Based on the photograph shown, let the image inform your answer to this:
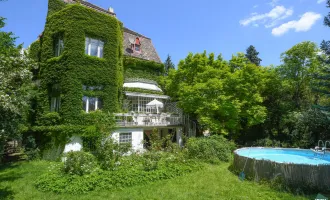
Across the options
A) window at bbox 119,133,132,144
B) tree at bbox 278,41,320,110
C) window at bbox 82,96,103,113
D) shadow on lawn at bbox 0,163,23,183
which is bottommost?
shadow on lawn at bbox 0,163,23,183

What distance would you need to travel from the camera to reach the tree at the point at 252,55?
148 feet

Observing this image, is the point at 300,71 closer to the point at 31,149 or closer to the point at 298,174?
the point at 298,174

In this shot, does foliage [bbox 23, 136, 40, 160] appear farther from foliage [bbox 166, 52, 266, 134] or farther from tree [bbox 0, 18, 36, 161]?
foliage [bbox 166, 52, 266, 134]

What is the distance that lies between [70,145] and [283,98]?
2302 centimetres

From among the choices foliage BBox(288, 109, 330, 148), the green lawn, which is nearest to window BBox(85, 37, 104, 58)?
the green lawn

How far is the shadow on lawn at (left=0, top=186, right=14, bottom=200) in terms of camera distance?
895cm

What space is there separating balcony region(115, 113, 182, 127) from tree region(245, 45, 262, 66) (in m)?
30.9

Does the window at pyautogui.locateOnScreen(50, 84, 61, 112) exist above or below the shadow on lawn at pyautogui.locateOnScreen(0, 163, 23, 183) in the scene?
above

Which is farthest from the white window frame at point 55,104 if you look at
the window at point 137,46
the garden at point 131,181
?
the window at point 137,46

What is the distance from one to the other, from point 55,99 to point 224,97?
1579 centimetres

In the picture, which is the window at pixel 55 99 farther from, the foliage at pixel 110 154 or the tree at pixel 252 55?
the tree at pixel 252 55

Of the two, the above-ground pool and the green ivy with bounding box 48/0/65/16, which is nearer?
the above-ground pool

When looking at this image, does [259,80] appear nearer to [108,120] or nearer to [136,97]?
[136,97]

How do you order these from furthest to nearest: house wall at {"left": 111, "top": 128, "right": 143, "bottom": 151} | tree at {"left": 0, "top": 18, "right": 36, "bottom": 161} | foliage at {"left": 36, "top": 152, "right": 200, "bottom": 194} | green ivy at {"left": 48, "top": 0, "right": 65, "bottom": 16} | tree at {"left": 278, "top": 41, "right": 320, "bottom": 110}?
1. tree at {"left": 278, "top": 41, "right": 320, "bottom": 110}
2. green ivy at {"left": 48, "top": 0, "right": 65, "bottom": 16}
3. house wall at {"left": 111, "top": 128, "right": 143, "bottom": 151}
4. foliage at {"left": 36, "top": 152, "right": 200, "bottom": 194}
5. tree at {"left": 0, "top": 18, "right": 36, "bottom": 161}
